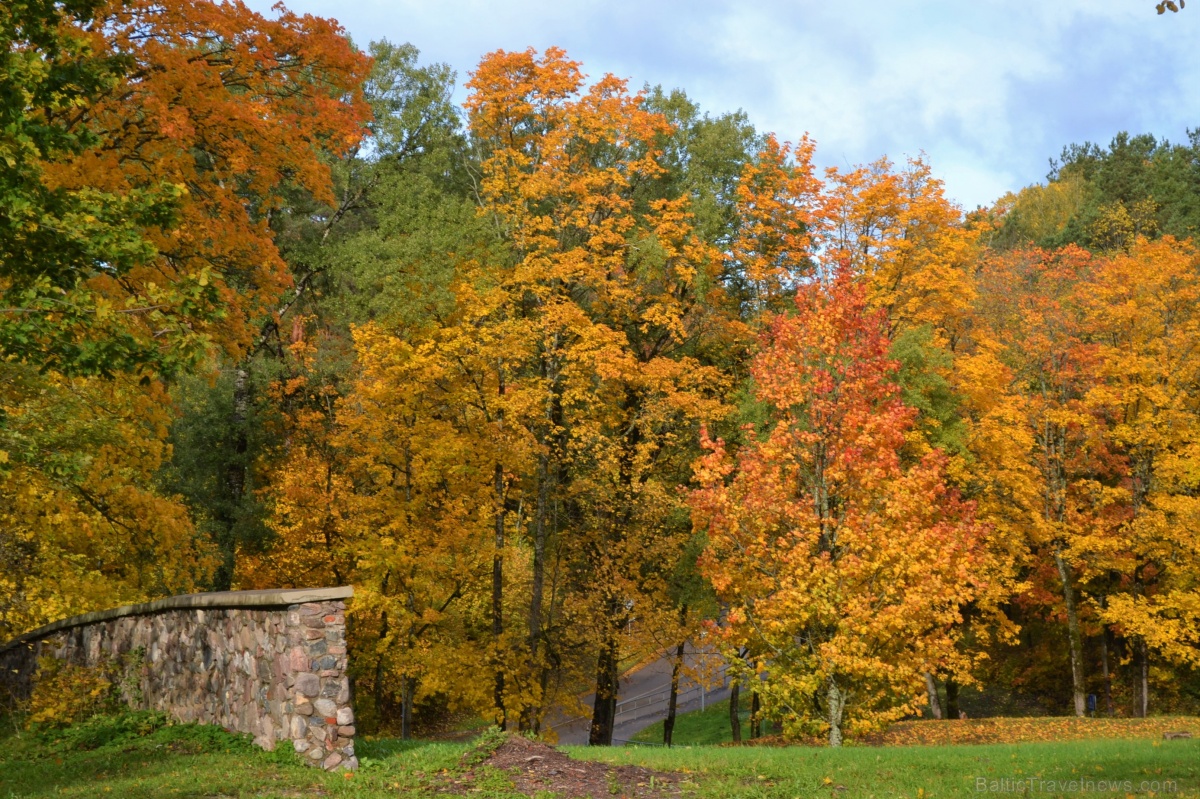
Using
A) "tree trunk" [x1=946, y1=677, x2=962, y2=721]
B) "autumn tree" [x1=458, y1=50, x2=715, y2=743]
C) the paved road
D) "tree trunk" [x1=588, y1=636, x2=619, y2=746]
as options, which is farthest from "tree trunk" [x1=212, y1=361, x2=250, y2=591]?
"tree trunk" [x1=946, y1=677, x2=962, y2=721]

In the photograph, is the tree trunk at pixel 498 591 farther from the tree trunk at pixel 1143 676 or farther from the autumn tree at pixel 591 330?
the tree trunk at pixel 1143 676

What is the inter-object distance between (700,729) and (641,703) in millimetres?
5561

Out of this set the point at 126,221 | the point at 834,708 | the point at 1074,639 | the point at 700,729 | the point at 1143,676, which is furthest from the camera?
the point at 700,729

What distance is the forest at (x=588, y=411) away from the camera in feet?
47.8

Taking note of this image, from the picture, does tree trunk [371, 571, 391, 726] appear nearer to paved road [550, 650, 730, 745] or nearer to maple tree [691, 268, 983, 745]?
maple tree [691, 268, 983, 745]

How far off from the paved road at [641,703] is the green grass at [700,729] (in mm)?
656

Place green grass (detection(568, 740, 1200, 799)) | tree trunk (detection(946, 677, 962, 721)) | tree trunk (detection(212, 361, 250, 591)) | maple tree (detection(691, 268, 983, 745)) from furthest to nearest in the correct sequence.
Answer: tree trunk (detection(946, 677, 962, 721)) → tree trunk (detection(212, 361, 250, 591)) → maple tree (detection(691, 268, 983, 745)) → green grass (detection(568, 740, 1200, 799))

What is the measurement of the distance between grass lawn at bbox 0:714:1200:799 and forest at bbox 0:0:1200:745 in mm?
3217

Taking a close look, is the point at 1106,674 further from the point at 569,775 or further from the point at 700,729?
the point at 569,775

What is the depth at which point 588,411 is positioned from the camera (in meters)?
24.5

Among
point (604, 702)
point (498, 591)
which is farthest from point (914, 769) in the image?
point (604, 702)

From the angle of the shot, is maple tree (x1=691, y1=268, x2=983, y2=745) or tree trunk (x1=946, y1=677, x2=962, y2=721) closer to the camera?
maple tree (x1=691, y1=268, x2=983, y2=745)

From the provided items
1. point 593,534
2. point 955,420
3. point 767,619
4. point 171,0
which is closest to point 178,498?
point 593,534

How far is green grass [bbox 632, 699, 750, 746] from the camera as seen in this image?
35.0 metres
